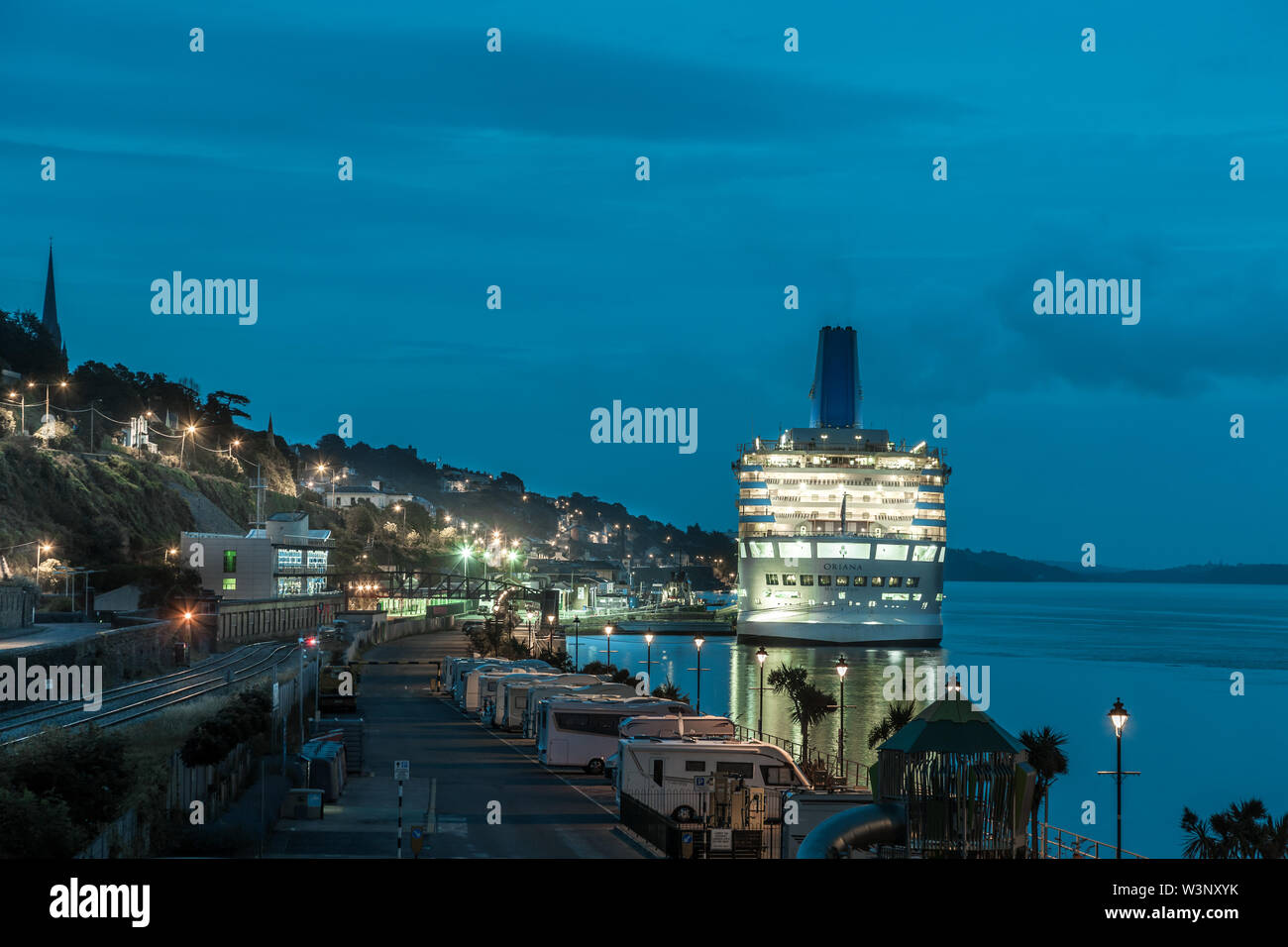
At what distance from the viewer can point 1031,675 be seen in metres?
109

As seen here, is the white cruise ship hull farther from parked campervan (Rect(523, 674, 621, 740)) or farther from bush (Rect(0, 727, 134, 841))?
bush (Rect(0, 727, 134, 841))

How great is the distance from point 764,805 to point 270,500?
13236cm

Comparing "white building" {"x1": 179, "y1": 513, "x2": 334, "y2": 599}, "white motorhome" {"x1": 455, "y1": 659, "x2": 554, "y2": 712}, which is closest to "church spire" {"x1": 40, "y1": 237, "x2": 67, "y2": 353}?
"white building" {"x1": 179, "y1": 513, "x2": 334, "y2": 599}

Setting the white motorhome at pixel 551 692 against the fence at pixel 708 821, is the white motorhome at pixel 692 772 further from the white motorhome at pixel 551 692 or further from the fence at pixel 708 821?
the white motorhome at pixel 551 692

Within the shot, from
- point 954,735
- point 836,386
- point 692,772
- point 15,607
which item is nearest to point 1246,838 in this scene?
point 692,772

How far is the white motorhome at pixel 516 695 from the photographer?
43.5 meters

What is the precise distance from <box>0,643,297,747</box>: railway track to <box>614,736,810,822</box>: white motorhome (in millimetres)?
10581

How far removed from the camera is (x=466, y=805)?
28.4 m

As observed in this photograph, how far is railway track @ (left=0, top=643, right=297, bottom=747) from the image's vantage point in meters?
31.4

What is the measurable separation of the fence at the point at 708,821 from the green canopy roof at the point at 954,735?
18.9 ft

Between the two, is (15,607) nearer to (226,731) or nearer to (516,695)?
(516,695)

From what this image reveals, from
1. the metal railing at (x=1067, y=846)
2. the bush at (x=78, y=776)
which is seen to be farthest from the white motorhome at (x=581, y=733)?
the bush at (x=78, y=776)
